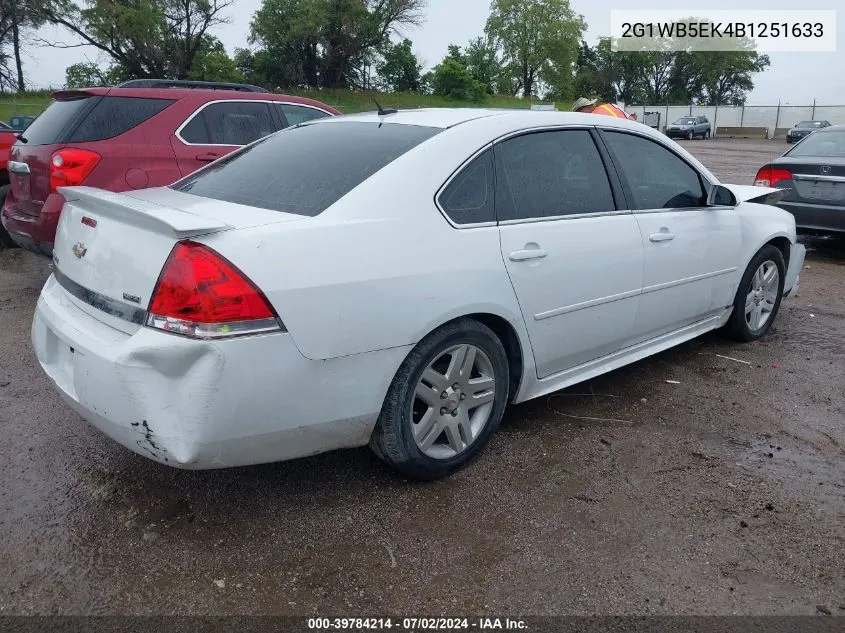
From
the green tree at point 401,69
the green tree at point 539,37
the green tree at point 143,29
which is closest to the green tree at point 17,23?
the green tree at point 143,29

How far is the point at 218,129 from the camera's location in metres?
6.05

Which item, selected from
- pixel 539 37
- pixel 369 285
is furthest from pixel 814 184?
pixel 539 37

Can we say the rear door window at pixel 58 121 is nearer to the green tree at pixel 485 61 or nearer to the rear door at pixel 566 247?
the rear door at pixel 566 247

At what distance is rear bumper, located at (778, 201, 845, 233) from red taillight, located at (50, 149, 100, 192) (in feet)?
22.0

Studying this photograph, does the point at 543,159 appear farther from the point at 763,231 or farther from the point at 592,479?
the point at 763,231

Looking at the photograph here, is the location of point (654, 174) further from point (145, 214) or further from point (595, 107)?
point (595, 107)

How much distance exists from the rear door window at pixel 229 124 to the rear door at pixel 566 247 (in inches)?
138

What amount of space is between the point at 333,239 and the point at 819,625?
2022 mm

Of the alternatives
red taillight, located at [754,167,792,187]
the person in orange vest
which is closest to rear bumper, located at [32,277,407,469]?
the person in orange vest

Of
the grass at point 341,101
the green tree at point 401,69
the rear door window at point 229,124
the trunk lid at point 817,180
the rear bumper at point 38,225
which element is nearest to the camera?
the rear bumper at point 38,225

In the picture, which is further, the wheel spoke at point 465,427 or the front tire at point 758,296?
the front tire at point 758,296

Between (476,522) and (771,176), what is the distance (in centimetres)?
678

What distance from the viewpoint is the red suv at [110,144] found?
5.25 m

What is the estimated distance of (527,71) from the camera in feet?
286
